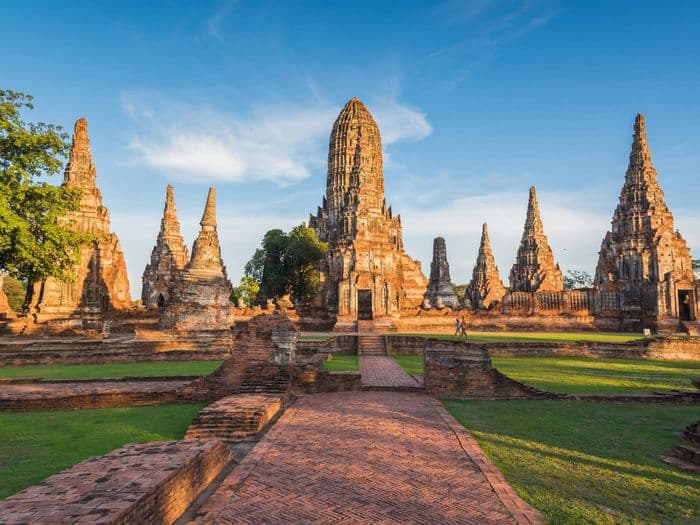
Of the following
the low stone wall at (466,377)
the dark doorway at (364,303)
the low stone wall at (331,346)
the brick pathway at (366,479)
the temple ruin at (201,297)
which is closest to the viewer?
the brick pathway at (366,479)

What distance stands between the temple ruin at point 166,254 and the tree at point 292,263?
10.9m

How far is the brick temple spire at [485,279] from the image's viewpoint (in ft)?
169

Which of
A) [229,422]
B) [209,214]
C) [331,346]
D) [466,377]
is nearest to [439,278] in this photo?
[331,346]

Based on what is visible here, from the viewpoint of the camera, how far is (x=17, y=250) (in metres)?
15.9

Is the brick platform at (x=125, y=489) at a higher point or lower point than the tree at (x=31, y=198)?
lower

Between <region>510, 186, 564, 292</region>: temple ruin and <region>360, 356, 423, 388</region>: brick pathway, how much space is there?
38.8 m

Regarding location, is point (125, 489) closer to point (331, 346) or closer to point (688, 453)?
point (688, 453)

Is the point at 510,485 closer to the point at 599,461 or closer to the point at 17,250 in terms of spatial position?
the point at 599,461

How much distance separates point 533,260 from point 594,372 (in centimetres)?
4076

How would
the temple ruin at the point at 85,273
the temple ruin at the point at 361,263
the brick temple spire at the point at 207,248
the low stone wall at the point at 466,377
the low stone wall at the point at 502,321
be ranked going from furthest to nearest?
the low stone wall at the point at 502,321, the temple ruin at the point at 361,263, the temple ruin at the point at 85,273, the brick temple spire at the point at 207,248, the low stone wall at the point at 466,377

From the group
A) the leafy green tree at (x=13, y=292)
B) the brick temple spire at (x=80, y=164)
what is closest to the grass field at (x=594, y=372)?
the brick temple spire at (x=80, y=164)

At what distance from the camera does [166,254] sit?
43.2 meters

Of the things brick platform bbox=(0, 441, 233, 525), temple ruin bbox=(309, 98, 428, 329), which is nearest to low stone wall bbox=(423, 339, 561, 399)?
brick platform bbox=(0, 441, 233, 525)

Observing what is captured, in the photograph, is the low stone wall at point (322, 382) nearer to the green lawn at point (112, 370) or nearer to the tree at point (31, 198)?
the green lawn at point (112, 370)
